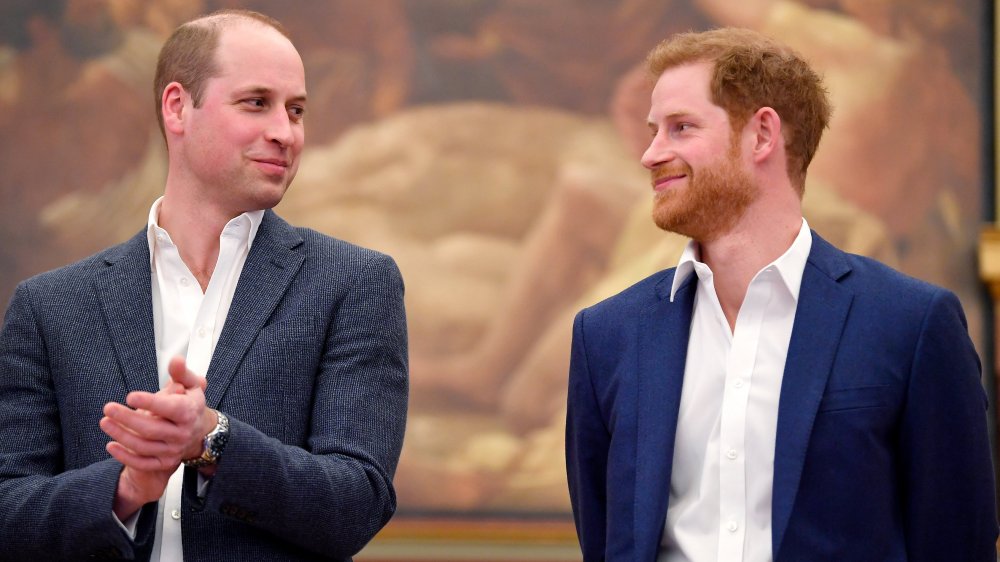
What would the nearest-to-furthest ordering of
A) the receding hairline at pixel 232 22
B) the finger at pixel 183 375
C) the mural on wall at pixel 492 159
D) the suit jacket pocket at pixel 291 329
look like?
1. the finger at pixel 183 375
2. the suit jacket pocket at pixel 291 329
3. the receding hairline at pixel 232 22
4. the mural on wall at pixel 492 159

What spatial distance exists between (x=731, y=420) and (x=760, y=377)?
133 millimetres

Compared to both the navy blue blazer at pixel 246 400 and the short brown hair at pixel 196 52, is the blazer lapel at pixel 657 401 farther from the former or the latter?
the short brown hair at pixel 196 52

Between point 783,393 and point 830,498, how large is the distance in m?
0.26

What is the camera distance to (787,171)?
3.22 meters

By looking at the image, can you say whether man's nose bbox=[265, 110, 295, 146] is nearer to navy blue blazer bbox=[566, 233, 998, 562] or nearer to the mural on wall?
navy blue blazer bbox=[566, 233, 998, 562]

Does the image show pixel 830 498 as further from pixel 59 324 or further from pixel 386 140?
pixel 386 140

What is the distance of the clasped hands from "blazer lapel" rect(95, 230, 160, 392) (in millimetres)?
358

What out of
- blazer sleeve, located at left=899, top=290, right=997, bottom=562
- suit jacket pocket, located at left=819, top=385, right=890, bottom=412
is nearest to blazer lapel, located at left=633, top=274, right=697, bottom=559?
suit jacket pocket, located at left=819, top=385, right=890, bottom=412

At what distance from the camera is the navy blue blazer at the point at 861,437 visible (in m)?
2.83

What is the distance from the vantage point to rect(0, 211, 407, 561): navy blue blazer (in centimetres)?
277

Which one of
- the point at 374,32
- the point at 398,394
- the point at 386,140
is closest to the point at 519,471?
the point at 386,140

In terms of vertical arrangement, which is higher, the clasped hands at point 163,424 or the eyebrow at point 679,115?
the eyebrow at point 679,115

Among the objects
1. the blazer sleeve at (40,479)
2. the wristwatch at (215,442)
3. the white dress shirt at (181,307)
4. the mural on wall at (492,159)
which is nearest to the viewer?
the wristwatch at (215,442)

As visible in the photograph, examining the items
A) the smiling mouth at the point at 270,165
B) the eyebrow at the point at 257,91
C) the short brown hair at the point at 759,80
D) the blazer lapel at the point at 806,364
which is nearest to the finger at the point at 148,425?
the smiling mouth at the point at 270,165
